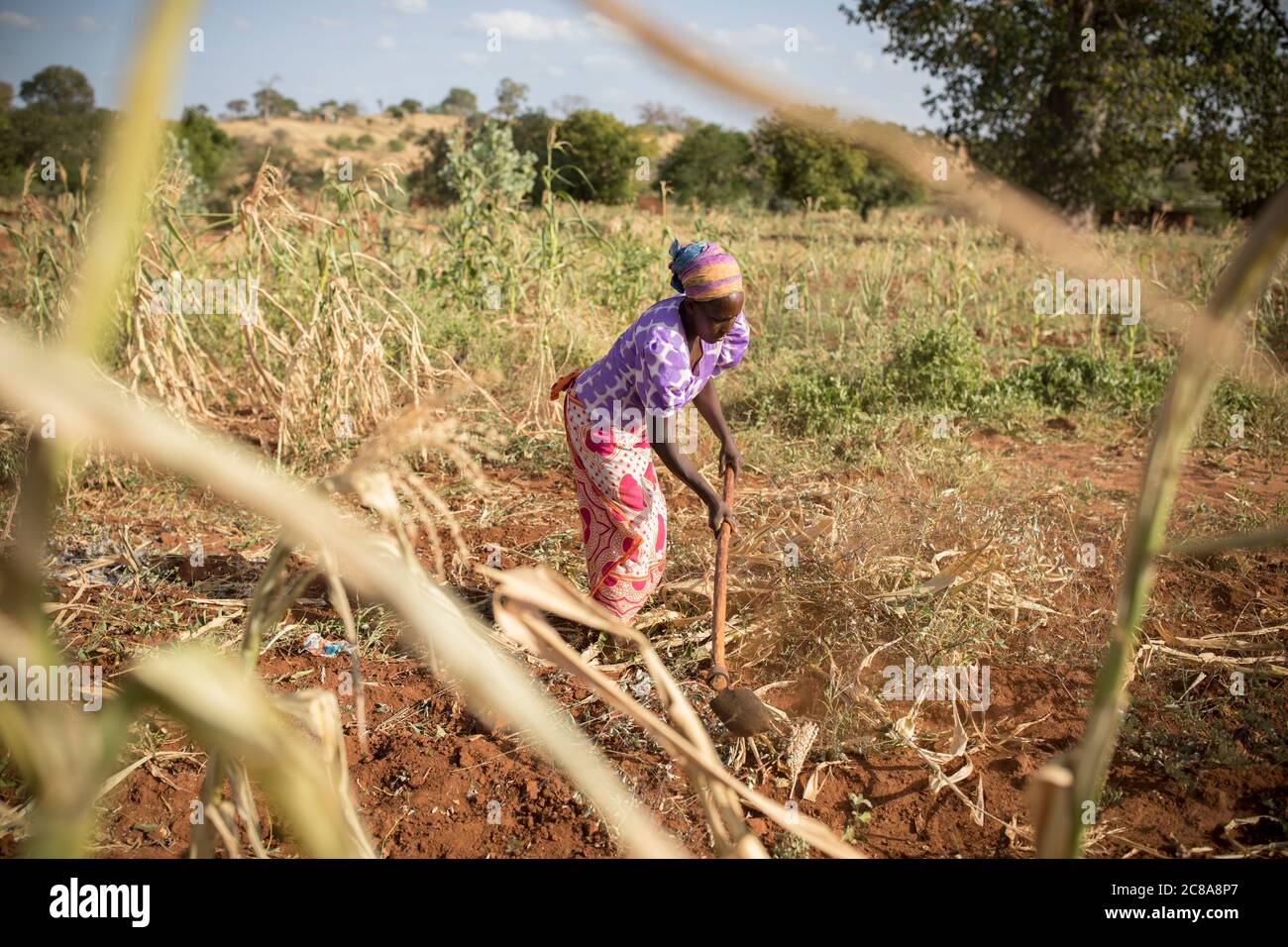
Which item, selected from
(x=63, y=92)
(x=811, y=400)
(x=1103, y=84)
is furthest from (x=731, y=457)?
(x=63, y=92)

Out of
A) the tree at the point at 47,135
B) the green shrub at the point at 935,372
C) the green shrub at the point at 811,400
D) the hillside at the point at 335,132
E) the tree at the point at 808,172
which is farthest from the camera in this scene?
the hillside at the point at 335,132

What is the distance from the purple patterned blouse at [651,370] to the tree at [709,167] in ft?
76.7

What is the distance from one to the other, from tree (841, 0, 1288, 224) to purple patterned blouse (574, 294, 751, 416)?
11.0 meters

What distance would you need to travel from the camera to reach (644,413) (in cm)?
300

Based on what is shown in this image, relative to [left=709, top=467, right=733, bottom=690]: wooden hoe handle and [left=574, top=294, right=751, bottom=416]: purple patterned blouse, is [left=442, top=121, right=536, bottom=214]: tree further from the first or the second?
[left=709, top=467, right=733, bottom=690]: wooden hoe handle

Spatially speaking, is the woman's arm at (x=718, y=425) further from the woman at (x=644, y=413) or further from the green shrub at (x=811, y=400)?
the green shrub at (x=811, y=400)

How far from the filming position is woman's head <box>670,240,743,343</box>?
2.71m

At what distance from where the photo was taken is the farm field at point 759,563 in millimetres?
2396

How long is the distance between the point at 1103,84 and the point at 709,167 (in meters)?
16.6

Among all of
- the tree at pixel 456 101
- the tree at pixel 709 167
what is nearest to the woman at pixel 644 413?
the tree at pixel 709 167

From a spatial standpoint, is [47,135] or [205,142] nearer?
[47,135]

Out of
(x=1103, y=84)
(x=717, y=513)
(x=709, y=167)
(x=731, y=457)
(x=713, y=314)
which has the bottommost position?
(x=717, y=513)

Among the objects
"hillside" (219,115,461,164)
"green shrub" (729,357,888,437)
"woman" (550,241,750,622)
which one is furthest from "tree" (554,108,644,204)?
"woman" (550,241,750,622)

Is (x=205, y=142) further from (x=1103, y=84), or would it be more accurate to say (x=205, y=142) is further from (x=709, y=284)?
(x=709, y=284)
